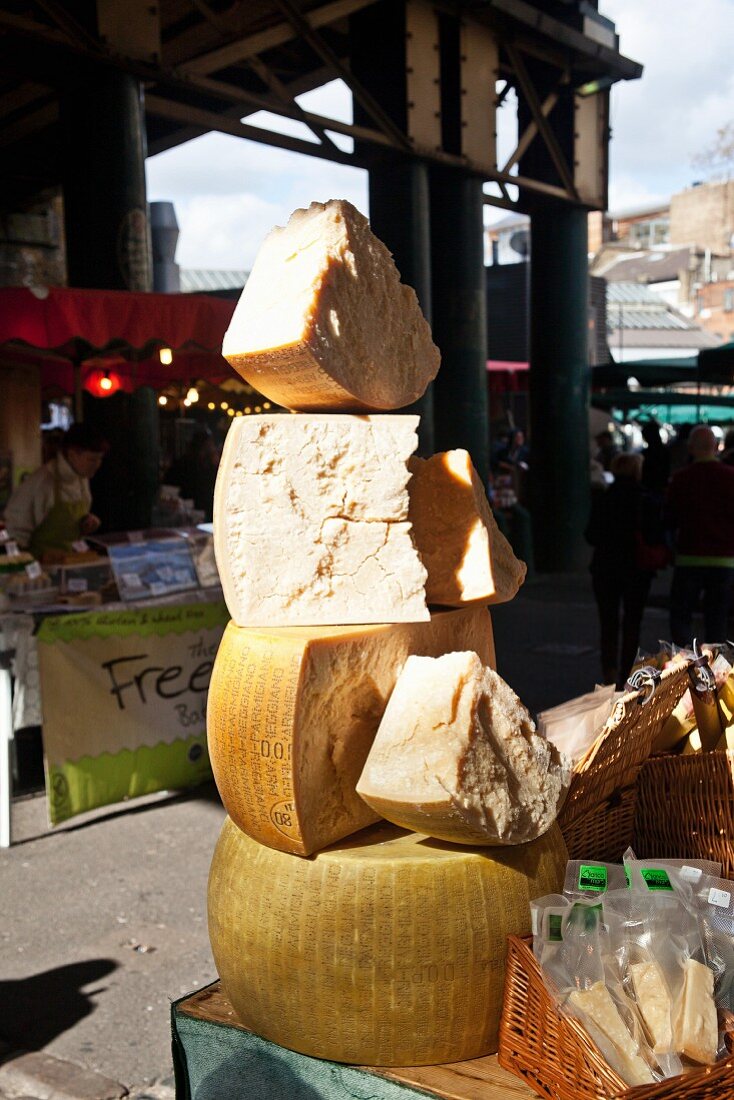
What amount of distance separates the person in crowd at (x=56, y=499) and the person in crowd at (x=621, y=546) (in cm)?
338

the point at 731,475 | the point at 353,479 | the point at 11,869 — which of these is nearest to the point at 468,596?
A: the point at 353,479

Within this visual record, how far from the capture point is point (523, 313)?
2042 cm

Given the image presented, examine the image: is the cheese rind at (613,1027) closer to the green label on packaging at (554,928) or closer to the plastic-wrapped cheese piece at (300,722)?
the green label on packaging at (554,928)

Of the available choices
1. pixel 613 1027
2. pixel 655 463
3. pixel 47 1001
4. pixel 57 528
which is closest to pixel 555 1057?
pixel 613 1027

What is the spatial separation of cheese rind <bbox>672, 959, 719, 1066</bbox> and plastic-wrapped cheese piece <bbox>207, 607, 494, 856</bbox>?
27.1 inches

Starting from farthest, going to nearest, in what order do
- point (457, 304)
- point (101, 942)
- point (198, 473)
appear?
point (198, 473), point (457, 304), point (101, 942)

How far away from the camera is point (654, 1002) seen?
1.68 meters

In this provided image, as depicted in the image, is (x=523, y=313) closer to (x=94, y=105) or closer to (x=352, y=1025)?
(x=94, y=105)

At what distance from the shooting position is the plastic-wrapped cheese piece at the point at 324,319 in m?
1.94

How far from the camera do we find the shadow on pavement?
10.4 feet

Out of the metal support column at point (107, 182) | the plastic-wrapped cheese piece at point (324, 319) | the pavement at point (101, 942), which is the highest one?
the metal support column at point (107, 182)

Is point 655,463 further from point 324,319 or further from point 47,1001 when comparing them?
point 324,319

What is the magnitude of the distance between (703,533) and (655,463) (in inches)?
223

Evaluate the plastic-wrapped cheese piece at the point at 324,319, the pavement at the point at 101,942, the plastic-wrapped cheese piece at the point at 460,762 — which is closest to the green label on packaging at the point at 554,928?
the plastic-wrapped cheese piece at the point at 460,762
